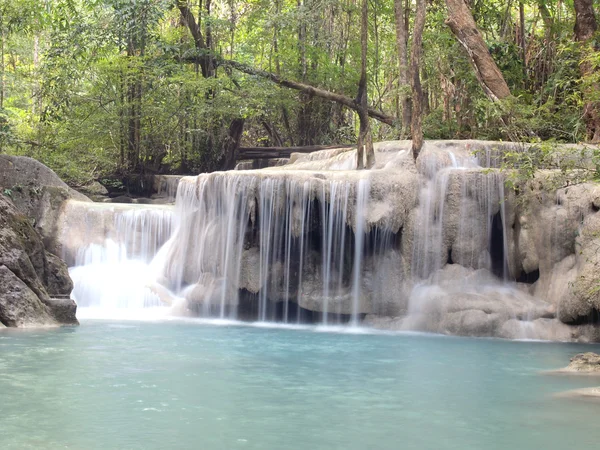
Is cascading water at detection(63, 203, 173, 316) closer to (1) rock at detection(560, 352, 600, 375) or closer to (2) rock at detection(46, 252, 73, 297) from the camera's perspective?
(2) rock at detection(46, 252, 73, 297)

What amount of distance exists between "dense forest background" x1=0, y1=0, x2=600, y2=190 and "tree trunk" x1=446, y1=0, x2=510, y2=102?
287 mm

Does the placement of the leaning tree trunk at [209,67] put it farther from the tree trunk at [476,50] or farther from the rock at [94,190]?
the tree trunk at [476,50]

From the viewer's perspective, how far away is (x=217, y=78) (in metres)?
22.1

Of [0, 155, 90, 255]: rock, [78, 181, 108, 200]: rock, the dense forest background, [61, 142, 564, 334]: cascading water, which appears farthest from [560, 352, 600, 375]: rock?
[78, 181, 108, 200]: rock

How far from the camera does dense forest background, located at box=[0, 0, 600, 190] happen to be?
63.7ft

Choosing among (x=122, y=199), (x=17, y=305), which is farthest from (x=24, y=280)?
(x=122, y=199)

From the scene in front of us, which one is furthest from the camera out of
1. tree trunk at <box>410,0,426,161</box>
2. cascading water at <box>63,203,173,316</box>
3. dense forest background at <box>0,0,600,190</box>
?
dense forest background at <box>0,0,600,190</box>

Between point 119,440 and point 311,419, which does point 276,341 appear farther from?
point 119,440

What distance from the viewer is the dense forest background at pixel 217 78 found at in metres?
19.4

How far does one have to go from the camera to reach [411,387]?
826cm

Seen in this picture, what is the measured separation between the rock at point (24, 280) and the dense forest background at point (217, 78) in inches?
271

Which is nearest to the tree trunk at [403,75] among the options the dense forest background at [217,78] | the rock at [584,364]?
the dense forest background at [217,78]

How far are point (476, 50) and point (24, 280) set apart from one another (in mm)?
11441

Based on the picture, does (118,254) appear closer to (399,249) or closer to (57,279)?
(57,279)
